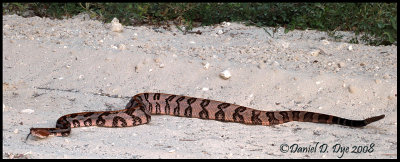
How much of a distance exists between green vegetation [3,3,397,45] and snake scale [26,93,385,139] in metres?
3.37

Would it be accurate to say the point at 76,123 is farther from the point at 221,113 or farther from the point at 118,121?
the point at 221,113

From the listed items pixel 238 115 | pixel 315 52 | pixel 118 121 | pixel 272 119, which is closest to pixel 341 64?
pixel 315 52

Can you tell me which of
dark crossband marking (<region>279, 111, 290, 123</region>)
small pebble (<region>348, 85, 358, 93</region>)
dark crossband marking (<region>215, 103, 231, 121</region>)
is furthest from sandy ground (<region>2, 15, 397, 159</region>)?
dark crossband marking (<region>215, 103, 231, 121</region>)

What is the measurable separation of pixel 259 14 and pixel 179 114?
4273mm

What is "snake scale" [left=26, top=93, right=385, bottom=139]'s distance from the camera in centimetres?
743

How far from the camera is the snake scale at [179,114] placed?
7426 millimetres

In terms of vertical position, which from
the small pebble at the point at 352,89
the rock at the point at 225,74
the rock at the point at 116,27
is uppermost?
the rock at the point at 116,27

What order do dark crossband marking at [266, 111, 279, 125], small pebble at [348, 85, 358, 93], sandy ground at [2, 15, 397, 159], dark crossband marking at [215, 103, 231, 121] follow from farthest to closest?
small pebble at [348, 85, 358, 93], dark crossband marking at [215, 103, 231, 121], dark crossband marking at [266, 111, 279, 125], sandy ground at [2, 15, 397, 159]

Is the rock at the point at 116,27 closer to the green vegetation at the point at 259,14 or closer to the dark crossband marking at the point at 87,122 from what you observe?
the green vegetation at the point at 259,14

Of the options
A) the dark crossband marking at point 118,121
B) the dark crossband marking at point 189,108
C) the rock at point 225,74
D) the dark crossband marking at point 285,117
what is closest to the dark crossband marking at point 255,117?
the dark crossband marking at point 285,117

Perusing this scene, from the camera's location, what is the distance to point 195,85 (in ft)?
29.4

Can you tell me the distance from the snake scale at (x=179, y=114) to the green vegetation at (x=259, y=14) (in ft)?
11.1

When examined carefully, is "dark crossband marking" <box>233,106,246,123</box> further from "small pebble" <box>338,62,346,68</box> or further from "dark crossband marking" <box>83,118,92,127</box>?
"small pebble" <box>338,62,346,68</box>

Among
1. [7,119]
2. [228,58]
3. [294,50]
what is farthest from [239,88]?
[7,119]
